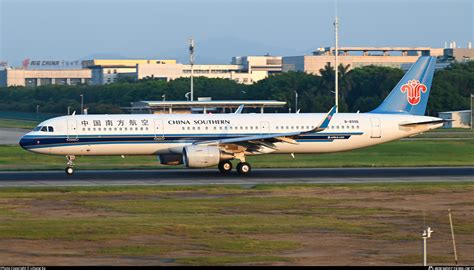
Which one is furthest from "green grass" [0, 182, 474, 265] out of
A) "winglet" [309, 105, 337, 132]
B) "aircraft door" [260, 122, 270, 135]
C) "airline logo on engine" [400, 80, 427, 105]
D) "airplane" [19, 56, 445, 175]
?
"airline logo on engine" [400, 80, 427, 105]

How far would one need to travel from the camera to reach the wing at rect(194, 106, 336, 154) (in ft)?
153

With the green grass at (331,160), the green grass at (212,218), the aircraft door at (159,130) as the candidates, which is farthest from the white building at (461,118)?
the green grass at (212,218)

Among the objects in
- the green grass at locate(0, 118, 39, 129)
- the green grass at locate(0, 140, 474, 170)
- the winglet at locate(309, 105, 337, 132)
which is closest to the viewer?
the winglet at locate(309, 105, 337, 132)

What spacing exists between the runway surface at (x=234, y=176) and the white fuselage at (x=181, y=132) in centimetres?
138

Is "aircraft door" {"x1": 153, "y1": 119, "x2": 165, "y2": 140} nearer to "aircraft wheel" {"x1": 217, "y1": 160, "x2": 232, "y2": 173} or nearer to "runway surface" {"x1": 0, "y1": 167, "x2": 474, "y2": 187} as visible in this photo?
"runway surface" {"x1": 0, "y1": 167, "x2": 474, "y2": 187}

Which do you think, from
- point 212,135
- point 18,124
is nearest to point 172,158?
point 212,135

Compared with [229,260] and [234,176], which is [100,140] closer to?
[234,176]

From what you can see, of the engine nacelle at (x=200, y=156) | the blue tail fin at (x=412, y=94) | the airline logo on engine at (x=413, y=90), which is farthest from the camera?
the airline logo on engine at (x=413, y=90)

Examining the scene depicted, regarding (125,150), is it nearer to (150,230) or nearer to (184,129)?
(184,129)

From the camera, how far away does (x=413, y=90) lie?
52.2 m

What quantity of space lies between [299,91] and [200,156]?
94731mm

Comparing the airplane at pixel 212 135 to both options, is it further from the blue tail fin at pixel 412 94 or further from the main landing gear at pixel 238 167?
the blue tail fin at pixel 412 94

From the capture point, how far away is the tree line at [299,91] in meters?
123

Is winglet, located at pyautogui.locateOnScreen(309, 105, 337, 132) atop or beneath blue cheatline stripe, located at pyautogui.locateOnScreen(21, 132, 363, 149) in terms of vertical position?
atop
